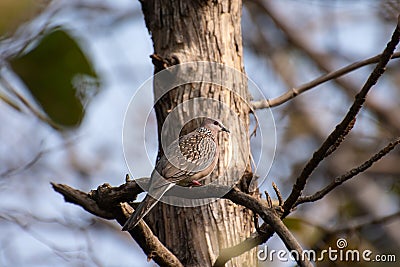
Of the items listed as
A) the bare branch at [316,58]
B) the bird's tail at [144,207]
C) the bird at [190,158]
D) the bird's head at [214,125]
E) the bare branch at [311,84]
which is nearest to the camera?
the bird's tail at [144,207]

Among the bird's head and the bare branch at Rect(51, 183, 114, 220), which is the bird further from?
the bare branch at Rect(51, 183, 114, 220)

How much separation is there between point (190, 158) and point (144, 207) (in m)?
0.44

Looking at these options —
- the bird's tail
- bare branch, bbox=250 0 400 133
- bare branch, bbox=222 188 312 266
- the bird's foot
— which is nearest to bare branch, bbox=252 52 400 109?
the bird's foot

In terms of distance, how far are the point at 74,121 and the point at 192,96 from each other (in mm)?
470

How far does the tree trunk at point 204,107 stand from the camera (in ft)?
9.42

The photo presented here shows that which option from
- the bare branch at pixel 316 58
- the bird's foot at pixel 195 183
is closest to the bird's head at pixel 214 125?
the bird's foot at pixel 195 183

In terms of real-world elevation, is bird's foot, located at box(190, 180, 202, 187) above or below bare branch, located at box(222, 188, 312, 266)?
above

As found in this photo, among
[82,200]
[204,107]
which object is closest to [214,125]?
[204,107]

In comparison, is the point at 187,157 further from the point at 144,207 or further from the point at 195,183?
the point at 144,207

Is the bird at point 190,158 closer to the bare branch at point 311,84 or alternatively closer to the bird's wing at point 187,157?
the bird's wing at point 187,157

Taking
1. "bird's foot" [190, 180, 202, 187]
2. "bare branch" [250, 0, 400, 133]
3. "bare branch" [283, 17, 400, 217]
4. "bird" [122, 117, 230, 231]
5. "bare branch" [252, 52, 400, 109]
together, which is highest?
"bare branch" [250, 0, 400, 133]

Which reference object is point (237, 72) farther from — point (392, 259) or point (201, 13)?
point (392, 259)

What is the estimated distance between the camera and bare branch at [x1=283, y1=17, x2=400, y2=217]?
7.36 feet

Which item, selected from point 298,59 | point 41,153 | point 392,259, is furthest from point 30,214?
point 298,59
